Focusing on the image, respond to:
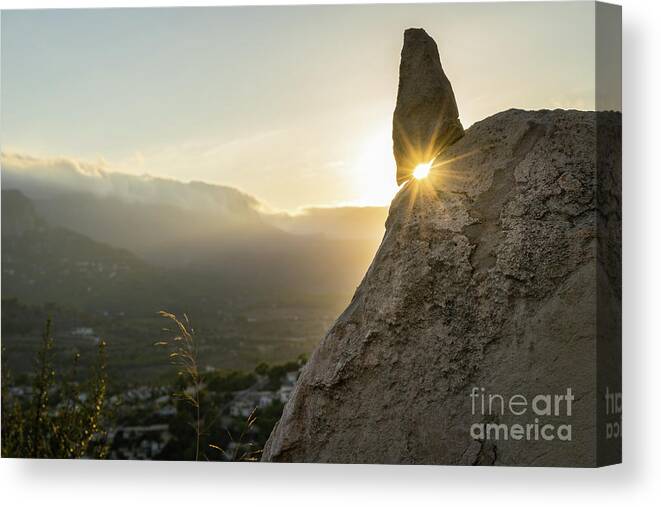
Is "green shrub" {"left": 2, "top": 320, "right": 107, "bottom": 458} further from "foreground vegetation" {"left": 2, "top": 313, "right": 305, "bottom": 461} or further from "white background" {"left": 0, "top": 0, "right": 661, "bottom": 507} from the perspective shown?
"white background" {"left": 0, "top": 0, "right": 661, "bottom": 507}

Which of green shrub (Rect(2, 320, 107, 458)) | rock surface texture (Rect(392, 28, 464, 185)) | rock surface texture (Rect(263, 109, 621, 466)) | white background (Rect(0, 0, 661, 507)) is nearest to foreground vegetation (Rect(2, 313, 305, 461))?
green shrub (Rect(2, 320, 107, 458))

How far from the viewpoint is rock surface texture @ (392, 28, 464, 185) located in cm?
521

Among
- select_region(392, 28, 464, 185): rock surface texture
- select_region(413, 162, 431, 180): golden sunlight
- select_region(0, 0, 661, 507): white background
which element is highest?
select_region(392, 28, 464, 185): rock surface texture

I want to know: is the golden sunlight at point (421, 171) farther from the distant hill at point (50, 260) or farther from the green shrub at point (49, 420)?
the distant hill at point (50, 260)

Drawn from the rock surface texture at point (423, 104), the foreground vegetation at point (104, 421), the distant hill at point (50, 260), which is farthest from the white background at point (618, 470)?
the distant hill at point (50, 260)

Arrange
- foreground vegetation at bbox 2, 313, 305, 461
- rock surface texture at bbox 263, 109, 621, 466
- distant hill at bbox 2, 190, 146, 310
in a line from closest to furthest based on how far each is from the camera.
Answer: rock surface texture at bbox 263, 109, 621, 466 < foreground vegetation at bbox 2, 313, 305, 461 < distant hill at bbox 2, 190, 146, 310

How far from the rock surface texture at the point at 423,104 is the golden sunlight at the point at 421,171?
42 millimetres

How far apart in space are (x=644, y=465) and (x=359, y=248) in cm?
335

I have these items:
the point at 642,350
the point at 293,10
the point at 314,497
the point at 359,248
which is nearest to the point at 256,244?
the point at 359,248

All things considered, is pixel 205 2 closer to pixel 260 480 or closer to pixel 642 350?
pixel 260 480

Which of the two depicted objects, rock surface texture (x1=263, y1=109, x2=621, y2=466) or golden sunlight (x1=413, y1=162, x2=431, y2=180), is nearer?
rock surface texture (x1=263, y1=109, x2=621, y2=466)

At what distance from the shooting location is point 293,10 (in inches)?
239

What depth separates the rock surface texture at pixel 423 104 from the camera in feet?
17.1

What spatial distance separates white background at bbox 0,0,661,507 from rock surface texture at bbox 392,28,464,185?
3.61 feet
